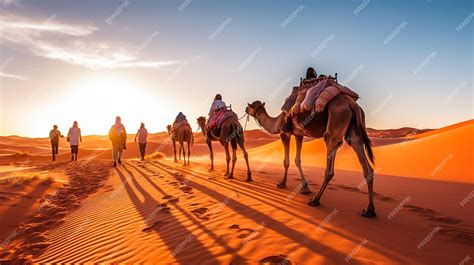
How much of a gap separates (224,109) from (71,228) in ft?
21.4

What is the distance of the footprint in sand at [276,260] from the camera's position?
11.5 ft

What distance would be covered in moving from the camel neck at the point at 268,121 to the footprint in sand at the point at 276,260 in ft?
17.1

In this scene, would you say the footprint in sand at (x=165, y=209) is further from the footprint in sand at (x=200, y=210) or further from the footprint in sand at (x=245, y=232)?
the footprint in sand at (x=245, y=232)

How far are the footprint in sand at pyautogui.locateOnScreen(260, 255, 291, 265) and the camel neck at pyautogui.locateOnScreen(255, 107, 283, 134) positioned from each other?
5.21 meters

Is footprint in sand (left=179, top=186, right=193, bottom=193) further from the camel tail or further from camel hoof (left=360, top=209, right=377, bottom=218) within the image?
the camel tail

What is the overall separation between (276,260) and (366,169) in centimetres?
302

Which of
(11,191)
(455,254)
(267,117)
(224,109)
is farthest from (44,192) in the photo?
(455,254)

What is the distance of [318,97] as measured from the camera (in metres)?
6.18

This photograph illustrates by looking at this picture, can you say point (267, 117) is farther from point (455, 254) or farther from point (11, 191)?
point (11, 191)

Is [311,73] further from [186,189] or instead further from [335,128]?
[186,189]

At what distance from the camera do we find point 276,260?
11.7ft

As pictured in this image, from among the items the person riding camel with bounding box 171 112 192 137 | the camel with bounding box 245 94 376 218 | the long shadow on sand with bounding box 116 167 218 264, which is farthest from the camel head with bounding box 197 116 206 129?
the camel with bounding box 245 94 376 218

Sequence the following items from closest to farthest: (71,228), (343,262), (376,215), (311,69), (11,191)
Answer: (343,262) < (376,215) < (71,228) < (311,69) < (11,191)

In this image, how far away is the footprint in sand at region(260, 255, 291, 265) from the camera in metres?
3.49
